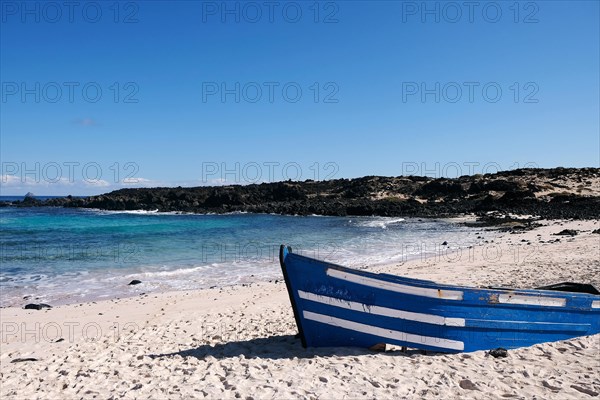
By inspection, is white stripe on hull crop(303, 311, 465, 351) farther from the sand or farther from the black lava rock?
the black lava rock

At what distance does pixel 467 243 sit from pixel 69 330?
20900 mm

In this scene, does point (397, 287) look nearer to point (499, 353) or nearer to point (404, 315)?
point (404, 315)

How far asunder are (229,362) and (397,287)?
9.39ft

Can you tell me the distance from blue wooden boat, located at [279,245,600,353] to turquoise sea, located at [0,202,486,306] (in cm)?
886

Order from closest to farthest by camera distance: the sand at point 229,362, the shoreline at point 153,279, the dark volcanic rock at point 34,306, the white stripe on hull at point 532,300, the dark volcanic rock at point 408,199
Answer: the sand at point 229,362
the white stripe on hull at point 532,300
the dark volcanic rock at point 34,306
the shoreline at point 153,279
the dark volcanic rock at point 408,199

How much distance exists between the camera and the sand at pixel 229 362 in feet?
17.9

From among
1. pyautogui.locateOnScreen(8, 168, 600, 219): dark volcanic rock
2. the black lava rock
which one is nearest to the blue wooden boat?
the black lava rock

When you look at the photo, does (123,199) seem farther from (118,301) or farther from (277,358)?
(277,358)

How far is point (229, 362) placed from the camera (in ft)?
21.4

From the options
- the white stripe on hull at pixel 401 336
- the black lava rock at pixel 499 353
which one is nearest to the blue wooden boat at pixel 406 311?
the white stripe on hull at pixel 401 336

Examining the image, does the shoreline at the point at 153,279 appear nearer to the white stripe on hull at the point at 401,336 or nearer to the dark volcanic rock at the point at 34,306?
the dark volcanic rock at the point at 34,306

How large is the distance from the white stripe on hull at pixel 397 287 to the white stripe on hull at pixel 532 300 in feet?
2.79

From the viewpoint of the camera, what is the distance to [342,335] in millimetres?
6953

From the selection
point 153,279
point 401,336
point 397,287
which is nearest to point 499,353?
point 401,336
